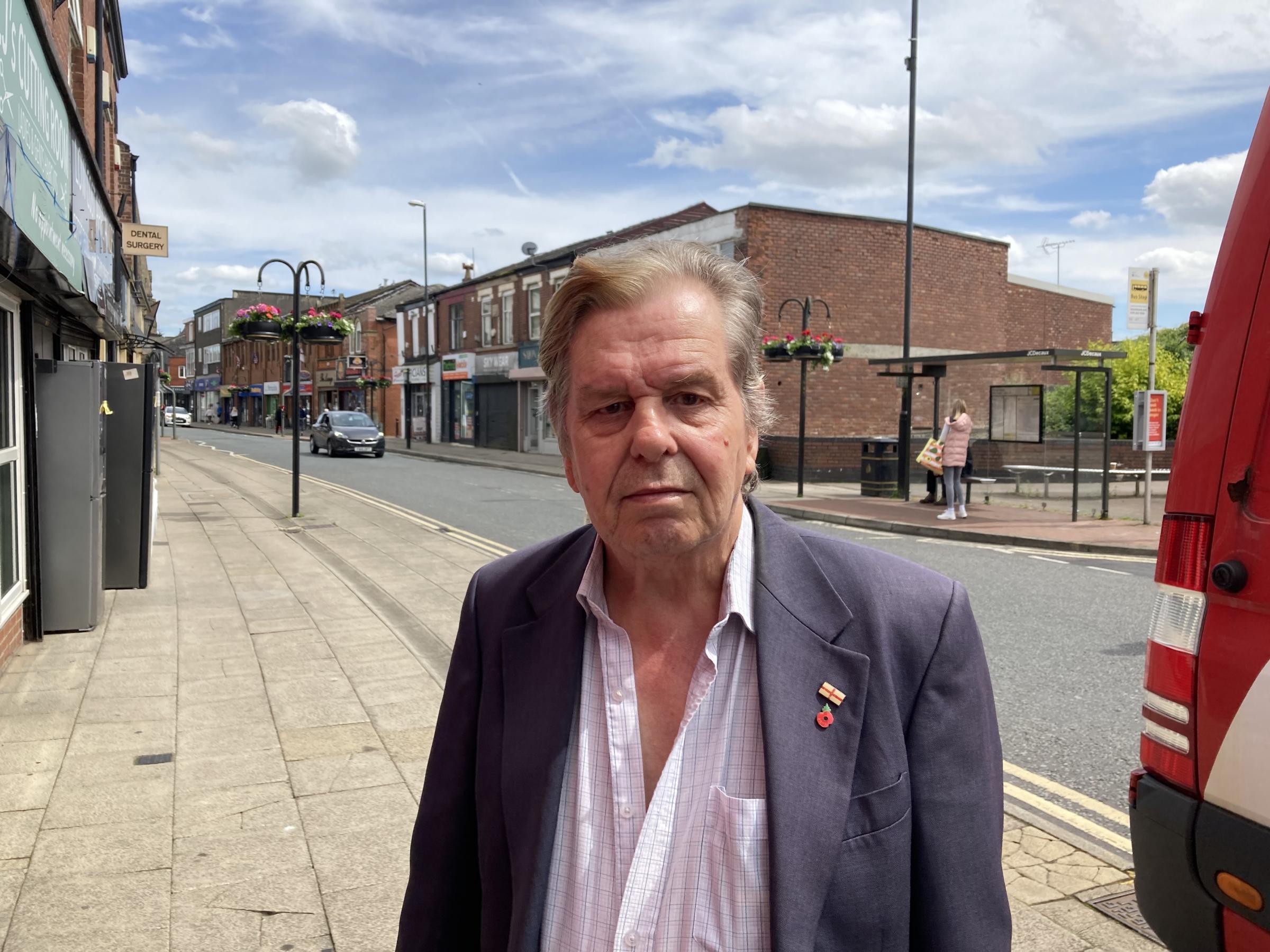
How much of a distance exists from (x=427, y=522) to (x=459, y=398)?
1138 inches

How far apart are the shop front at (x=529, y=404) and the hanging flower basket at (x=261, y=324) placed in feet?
63.9

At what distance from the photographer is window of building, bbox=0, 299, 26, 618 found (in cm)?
599

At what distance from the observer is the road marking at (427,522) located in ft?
38.9

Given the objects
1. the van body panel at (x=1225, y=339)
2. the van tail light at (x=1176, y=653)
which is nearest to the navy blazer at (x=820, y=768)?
the van tail light at (x=1176, y=653)

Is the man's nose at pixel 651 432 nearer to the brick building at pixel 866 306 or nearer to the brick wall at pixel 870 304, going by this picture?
the brick building at pixel 866 306

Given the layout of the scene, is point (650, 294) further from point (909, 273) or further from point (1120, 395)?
point (1120, 395)

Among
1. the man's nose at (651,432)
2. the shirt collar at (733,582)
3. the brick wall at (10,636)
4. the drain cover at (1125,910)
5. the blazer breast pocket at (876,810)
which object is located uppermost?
the man's nose at (651,432)

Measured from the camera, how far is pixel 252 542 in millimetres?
11812

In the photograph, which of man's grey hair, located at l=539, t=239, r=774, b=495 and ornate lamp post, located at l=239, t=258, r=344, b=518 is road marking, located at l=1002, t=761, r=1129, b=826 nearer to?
man's grey hair, located at l=539, t=239, r=774, b=495

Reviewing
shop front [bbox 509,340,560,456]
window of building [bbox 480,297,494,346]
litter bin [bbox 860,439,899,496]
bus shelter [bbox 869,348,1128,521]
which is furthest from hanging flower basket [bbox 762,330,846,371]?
window of building [bbox 480,297,494,346]

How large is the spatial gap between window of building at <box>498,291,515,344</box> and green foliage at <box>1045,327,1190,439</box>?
1948cm

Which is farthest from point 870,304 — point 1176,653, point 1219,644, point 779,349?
point 1219,644

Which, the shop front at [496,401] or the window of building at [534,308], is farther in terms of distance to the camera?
the shop front at [496,401]

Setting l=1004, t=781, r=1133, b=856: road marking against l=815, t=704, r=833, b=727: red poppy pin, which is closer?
l=815, t=704, r=833, b=727: red poppy pin
